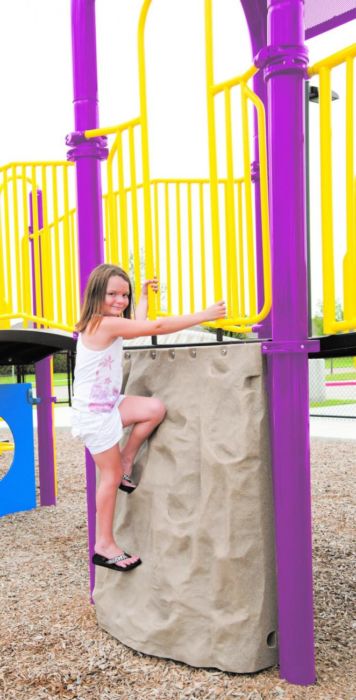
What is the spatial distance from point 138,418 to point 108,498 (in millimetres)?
364

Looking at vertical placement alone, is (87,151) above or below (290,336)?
above

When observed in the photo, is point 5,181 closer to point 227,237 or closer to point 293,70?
point 227,237

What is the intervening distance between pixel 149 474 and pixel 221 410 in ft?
1.64

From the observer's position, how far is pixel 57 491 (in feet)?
20.6

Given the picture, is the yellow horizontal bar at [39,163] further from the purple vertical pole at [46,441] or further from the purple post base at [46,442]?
the purple post base at [46,442]

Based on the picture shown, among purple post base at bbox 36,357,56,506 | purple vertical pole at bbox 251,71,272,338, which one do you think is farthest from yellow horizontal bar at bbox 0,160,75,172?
purple post base at bbox 36,357,56,506

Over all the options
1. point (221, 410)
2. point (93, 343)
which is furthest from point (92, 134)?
point (221, 410)

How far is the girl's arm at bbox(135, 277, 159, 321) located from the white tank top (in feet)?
0.82

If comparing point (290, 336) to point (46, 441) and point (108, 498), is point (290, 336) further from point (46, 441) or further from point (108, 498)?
point (46, 441)

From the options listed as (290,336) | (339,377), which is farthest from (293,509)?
(339,377)

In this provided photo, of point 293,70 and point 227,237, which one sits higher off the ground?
point 293,70

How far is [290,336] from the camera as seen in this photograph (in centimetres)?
236

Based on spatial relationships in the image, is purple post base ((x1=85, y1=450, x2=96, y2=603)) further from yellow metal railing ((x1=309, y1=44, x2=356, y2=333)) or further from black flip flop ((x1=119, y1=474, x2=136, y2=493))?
yellow metal railing ((x1=309, y1=44, x2=356, y2=333))

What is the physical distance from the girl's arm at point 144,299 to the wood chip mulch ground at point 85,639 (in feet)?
4.67
